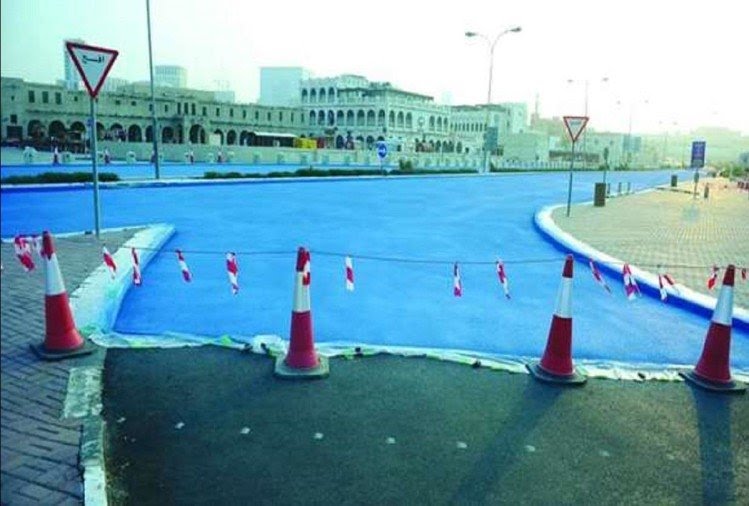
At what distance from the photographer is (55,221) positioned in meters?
14.1

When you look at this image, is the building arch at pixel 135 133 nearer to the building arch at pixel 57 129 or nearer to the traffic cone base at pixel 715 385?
the building arch at pixel 57 129

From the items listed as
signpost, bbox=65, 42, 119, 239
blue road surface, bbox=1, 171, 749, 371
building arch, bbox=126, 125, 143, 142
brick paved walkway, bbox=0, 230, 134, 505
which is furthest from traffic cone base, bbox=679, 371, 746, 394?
building arch, bbox=126, 125, 143, 142

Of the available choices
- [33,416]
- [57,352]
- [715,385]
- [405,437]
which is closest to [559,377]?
[715,385]

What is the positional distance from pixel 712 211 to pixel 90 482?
24.7 meters

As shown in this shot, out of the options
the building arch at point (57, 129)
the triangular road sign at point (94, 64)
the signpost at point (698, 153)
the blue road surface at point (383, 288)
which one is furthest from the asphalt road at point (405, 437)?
the building arch at point (57, 129)

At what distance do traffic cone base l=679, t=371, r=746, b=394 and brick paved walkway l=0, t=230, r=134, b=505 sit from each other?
15.1 ft

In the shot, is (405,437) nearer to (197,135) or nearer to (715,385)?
(715,385)

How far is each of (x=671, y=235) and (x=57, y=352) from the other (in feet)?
44.9

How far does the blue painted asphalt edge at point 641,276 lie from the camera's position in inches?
291

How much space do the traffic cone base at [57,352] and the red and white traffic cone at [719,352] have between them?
199 inches

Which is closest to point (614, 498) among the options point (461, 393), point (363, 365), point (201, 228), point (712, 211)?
point (461, 393)

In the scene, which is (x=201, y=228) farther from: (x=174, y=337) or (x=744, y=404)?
(x=744, y=404)

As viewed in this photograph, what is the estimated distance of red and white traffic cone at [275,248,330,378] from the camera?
16.4ft

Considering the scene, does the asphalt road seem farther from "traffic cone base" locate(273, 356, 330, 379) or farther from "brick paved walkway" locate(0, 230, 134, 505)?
"brick paved walkway" locate(0, 230, 134, 505)
